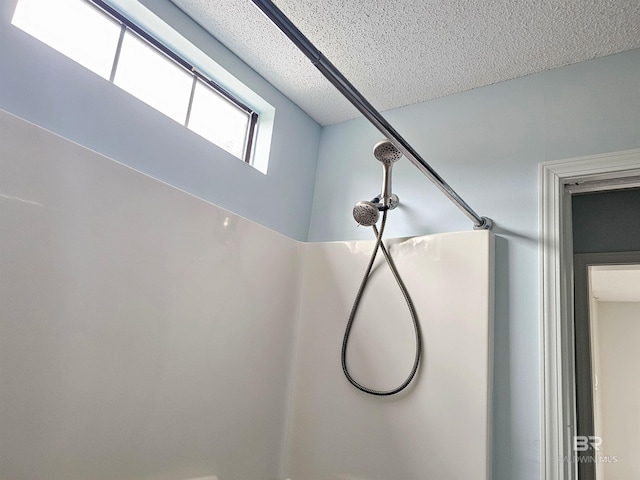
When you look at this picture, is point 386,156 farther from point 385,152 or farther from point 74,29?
point 74,29

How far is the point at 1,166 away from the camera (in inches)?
38.6

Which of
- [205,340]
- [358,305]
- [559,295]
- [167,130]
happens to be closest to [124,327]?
[205,340]

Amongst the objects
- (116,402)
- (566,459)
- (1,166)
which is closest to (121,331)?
(116,402)

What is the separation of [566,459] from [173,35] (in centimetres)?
181

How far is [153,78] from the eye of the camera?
4.97ft

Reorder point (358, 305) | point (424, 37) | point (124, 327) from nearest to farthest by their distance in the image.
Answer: point (124, 327) < point (424, 37) < point (358, 305)

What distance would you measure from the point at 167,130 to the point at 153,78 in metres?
0.21

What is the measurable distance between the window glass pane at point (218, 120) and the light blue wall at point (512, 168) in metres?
0.53

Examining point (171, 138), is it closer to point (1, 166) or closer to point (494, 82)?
point (1, 166)

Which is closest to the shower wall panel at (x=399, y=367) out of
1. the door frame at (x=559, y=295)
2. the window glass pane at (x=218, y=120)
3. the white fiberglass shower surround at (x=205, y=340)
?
the white fiberglass shower surround at (x=205, y=340)

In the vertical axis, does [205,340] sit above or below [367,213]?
below

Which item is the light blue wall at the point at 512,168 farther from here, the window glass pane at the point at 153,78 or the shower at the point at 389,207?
the window glass pane at the point at 153,78

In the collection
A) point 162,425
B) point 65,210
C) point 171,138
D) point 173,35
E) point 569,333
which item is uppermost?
point 173,35

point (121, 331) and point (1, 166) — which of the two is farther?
point (121, 331)
